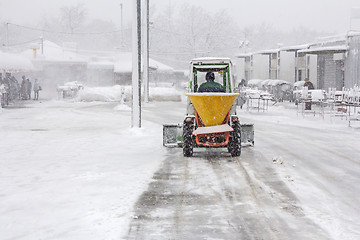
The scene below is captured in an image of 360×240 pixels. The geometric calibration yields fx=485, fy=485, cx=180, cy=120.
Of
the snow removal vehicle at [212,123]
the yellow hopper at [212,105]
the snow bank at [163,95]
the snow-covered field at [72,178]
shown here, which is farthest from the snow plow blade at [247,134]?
the snow bank at [163,95]

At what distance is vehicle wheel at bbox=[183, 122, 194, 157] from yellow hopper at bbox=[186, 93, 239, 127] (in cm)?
35

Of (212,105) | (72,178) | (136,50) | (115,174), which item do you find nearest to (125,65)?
(136,50)

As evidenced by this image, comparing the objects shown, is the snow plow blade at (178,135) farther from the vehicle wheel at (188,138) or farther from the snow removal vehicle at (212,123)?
the vehicle wheel at (188,138)

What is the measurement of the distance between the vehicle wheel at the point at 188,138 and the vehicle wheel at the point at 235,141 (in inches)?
36.6

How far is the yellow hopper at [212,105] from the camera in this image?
1070 cm

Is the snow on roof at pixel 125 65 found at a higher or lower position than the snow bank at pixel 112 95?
higher

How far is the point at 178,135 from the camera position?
12.5 m

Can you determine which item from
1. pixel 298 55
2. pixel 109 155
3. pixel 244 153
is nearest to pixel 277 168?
pixel 244 153

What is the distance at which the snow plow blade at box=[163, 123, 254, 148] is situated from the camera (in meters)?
12.5

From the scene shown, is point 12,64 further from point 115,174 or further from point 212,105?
point 115,174

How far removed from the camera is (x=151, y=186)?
8.56 metres

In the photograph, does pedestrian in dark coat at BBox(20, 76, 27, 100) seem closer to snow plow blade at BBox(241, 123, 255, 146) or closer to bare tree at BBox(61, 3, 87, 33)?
snow plow blade at BBox(241, 123, 255, 146)

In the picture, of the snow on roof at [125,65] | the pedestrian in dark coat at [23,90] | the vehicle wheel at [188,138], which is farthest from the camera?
the snow on roof at [125,65]

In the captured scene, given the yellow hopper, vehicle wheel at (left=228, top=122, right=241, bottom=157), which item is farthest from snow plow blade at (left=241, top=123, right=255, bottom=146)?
the yellow hopper
